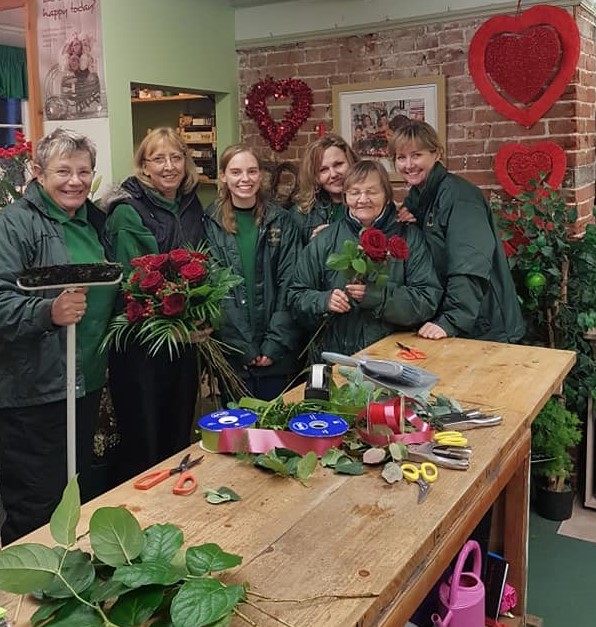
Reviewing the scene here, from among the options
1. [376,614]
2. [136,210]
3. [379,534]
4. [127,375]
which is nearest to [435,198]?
[136,210]

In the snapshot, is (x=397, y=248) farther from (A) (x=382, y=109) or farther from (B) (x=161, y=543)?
(A) (x=382, y=109)

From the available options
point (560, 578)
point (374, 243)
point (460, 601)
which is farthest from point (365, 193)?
point (560, 578)

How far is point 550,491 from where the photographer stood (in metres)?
3.37

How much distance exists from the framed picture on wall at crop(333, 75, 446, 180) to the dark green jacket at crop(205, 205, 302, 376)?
1279 millimetres

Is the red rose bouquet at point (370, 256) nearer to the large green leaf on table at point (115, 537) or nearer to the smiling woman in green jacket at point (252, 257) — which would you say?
the smiling woman in green jacket at point (252, 257)

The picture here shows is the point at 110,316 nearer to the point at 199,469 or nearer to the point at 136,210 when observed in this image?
the point at 136,210

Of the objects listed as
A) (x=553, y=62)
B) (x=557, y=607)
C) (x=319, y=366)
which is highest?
(x=553, y=62)

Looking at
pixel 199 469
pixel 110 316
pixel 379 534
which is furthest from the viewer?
pixel 110 316

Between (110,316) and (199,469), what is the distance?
1.13 meters

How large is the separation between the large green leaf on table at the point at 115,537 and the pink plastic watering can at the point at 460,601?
101 centimetres

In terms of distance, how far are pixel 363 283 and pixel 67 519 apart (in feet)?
5.01

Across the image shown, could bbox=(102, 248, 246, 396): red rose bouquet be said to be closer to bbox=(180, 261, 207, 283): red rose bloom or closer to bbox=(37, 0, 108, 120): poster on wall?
bbox=(180, 261, 207, 283): red rose bloom

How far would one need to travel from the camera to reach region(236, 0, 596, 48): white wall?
3654 mm

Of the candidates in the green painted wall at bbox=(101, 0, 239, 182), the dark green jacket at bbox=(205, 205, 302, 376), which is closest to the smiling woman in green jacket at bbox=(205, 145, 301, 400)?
the dark green jacket at bbox=(205, 205, 302, 376)
